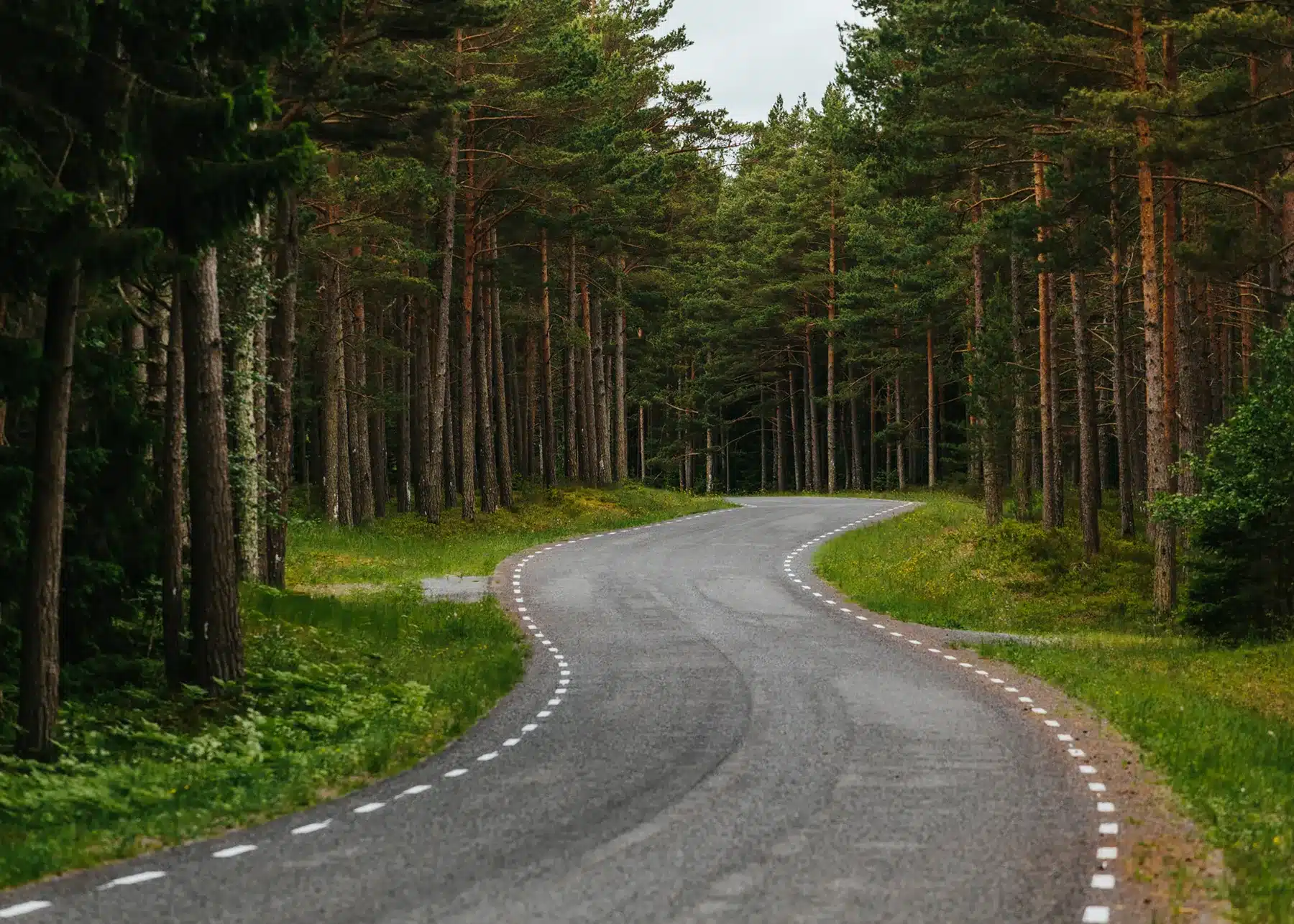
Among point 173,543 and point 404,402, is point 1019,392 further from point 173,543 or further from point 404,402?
point 173,543

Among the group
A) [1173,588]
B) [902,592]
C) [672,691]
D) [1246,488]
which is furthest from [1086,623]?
[672,691]

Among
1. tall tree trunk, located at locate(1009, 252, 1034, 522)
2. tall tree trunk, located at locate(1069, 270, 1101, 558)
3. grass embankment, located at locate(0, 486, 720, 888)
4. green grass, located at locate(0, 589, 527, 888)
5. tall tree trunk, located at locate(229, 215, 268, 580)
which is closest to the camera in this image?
green grass, located at locate(0, 589, 527, 888)

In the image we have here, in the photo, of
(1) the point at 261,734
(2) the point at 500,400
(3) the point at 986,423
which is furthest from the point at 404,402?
(1) the point at 261,734

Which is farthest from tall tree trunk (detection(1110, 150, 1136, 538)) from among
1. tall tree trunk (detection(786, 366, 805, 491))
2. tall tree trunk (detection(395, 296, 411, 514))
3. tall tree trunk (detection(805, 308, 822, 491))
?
tall tree trunk (detection(786, 366, 805, 491))

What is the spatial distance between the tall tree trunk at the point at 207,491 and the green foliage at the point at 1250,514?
51.5 ft

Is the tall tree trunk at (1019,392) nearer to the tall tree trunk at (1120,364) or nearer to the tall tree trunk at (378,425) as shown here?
the tall tree trunk at (1120,364)

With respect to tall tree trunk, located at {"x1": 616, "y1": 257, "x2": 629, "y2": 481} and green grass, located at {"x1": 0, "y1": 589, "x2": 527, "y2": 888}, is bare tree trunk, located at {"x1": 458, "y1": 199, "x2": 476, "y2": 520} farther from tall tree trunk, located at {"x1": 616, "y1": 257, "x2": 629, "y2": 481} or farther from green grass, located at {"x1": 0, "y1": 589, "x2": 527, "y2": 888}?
green grass, located at {"x1": 0, "y1": 589, "x2": 527, "y2": 888}

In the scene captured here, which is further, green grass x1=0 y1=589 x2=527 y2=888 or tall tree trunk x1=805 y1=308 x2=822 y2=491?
tall tree trunk x1=805 y1=308 x2=822 y2=491

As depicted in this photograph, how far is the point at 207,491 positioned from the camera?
16.6 metres

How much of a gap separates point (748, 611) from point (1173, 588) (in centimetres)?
898

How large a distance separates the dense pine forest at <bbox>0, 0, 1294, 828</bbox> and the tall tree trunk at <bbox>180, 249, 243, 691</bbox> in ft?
0.15

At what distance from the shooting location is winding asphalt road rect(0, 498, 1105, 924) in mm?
8852

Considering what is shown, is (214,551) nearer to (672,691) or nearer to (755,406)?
(672,691)

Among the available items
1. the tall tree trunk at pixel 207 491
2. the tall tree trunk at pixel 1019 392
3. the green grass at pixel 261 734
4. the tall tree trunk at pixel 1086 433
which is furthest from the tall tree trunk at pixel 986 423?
the tall tree trunk at pixel 207 491
